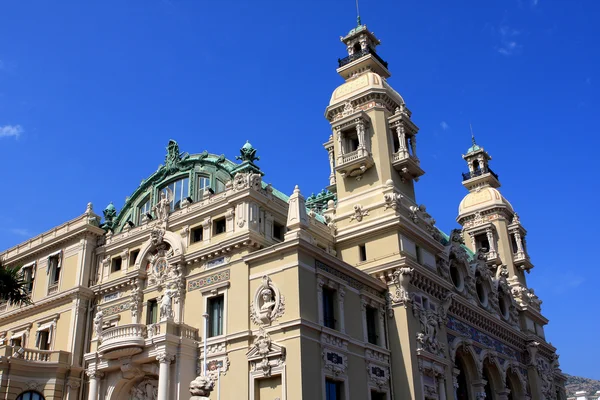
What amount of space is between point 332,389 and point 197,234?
40.7ft

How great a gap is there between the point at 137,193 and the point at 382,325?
19.4m

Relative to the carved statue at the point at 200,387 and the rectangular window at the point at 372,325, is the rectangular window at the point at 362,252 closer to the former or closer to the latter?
the rectangular window at the point at 372,325

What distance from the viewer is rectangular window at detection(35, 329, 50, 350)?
42.7 metres

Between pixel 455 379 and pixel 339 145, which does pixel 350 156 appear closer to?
pixel 339 145

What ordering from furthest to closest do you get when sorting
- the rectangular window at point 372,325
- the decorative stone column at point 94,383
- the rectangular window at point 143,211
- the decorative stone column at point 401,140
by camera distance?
the rectangular window at point 143,211
the decorative stone column at point 401,140
the rectangular window at point 372,325
the decorative stone column at point 94,383

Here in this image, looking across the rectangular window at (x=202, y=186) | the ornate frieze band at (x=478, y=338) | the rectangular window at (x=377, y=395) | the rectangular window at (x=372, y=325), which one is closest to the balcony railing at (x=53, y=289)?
the rectangular window at (x=202, y=186)

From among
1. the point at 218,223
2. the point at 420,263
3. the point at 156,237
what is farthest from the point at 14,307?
the point at 420,263

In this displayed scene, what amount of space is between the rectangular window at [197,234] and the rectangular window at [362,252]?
945 centimetres

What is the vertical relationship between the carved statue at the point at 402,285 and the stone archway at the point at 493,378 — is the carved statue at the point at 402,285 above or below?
above

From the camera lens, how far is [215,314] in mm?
35688

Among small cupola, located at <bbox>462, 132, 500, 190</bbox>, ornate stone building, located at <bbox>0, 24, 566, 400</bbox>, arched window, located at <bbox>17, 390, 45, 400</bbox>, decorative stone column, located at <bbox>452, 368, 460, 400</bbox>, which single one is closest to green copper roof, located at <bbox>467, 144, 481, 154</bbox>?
small cupola, located at <bbox>462, 132, 500, 190</bbox>

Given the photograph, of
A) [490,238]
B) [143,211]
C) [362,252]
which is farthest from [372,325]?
[490,238]

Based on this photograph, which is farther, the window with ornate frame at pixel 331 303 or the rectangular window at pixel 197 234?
the rectangular window at pixel 197 234

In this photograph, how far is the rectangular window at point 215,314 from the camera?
1378 inches
